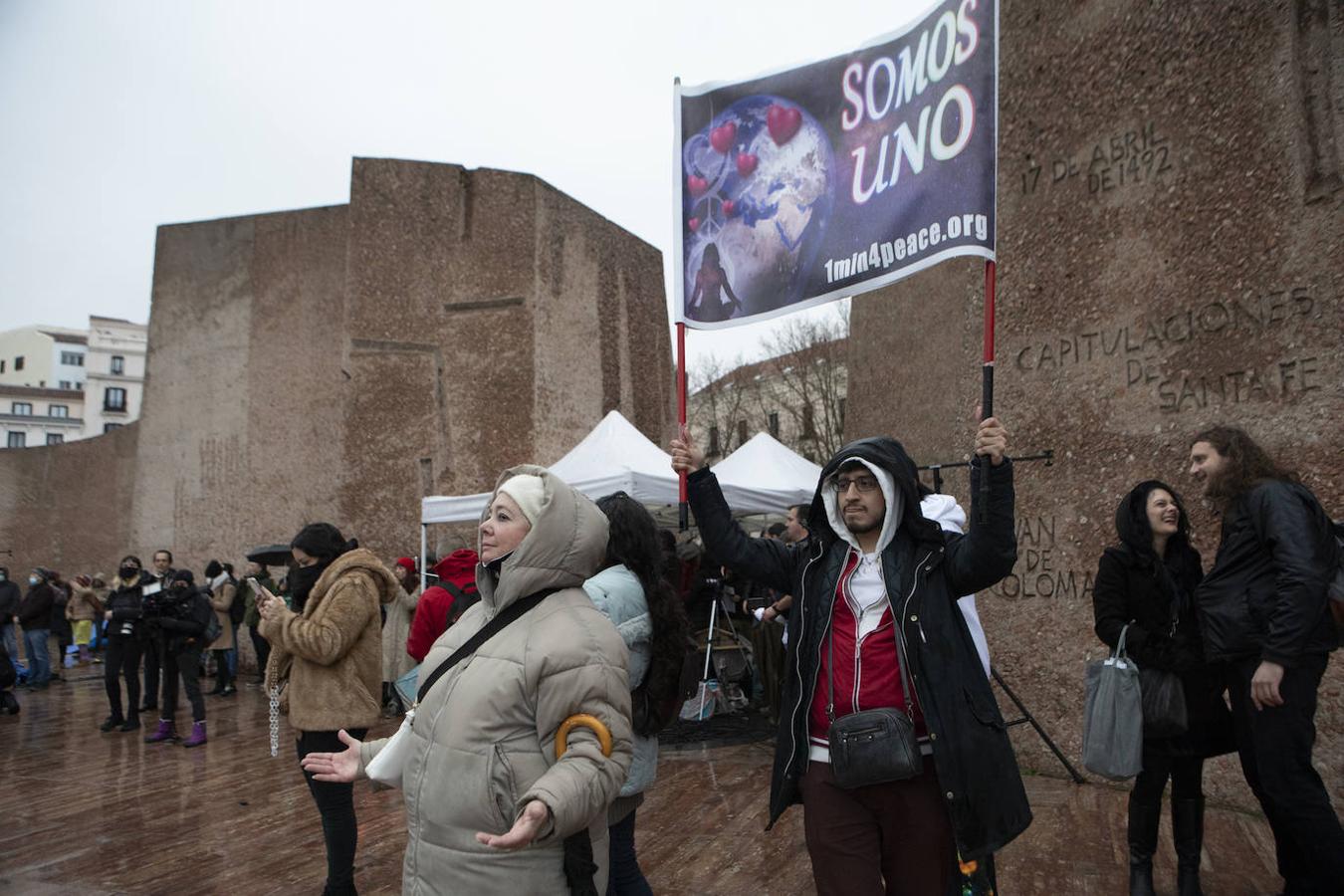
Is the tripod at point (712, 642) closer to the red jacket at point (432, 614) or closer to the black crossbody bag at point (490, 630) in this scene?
the red jacket at point (432, 614)

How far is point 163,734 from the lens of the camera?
853cm

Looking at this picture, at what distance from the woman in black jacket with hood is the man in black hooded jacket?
1.38 meters

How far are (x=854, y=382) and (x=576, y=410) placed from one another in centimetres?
399

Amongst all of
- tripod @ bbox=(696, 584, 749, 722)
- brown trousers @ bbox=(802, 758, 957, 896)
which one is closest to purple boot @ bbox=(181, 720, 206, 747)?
tripod @ bbox=(696, 584, 749, 722)

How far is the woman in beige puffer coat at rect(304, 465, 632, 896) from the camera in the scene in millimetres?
2143

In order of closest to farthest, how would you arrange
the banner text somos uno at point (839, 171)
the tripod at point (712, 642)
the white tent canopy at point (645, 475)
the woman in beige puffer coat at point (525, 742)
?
the woman in beige puffer coat at point (525, 742), the banner text somos uno at point (839, 171), the tripod at point (712, 642), the white tent canopy at point (645, 475)

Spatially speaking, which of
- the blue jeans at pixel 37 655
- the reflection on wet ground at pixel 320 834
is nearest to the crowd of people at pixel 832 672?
the reflection on wet ground at pixel 320 834

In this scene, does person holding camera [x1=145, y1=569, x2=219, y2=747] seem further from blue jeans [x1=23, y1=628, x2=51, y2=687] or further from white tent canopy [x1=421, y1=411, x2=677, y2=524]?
blue jeans [x1=23, y1=628, x2=51, y2=687]

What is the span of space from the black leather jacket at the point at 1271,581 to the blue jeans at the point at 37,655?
14.4m

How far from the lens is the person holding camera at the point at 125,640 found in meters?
8.91

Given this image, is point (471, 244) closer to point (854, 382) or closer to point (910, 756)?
point (854, 382)

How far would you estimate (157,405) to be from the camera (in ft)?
47.9

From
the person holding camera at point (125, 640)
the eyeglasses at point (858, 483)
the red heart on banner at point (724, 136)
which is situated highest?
the red heart on banner at point (724, 136)

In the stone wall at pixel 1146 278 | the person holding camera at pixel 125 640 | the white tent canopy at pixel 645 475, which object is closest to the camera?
the stone wall at pixel 1146 278
